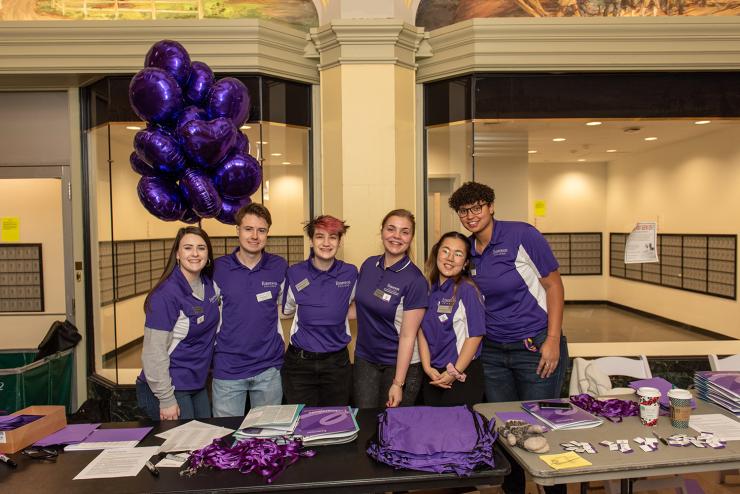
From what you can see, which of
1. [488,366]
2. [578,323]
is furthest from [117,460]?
[578,323]

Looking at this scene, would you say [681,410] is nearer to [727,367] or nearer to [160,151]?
[727,367]

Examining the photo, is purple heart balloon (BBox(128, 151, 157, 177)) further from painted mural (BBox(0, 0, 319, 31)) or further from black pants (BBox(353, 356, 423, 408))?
painted mural (BBox(0, 0, 319, 31))

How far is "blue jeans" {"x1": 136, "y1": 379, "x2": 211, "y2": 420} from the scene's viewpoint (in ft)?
7.52

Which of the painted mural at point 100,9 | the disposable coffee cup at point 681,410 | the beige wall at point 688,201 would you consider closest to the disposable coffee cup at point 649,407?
the disposable coffee cup at point 681,410

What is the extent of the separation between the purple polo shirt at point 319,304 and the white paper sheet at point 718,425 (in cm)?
160

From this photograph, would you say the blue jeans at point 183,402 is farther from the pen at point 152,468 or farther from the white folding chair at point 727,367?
the white folding chair at point 727,367

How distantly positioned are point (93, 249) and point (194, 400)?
251 centimetres

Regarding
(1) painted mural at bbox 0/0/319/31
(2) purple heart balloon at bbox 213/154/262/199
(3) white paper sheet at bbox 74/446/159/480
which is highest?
(1) painted mural at bbox 0/0/319/31

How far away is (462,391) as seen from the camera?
2.41m

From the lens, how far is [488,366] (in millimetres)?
2574

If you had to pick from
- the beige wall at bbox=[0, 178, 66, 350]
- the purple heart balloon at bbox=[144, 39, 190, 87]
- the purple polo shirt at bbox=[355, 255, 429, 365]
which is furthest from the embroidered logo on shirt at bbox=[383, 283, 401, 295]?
the beige wall at bbox=[0, 178, 66, 350]

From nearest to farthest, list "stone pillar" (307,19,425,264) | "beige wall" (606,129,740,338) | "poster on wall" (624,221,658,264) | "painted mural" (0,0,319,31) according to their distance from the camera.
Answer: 1. "stone pillar" (307,19,425,264)
2. "painted mural" (0,0,319,31)
3. "poster on wall" (624,221,658,264)
4. "beige wall" (606,129,740,338)

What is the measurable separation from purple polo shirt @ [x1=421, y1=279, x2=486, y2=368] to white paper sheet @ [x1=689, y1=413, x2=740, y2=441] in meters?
0.94

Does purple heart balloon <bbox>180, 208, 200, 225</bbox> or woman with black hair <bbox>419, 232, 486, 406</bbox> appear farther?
purple heart balloon <bbox>180, 208, 200, 225</bbox>
